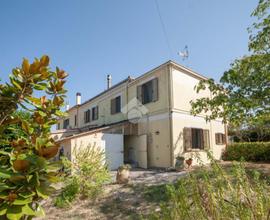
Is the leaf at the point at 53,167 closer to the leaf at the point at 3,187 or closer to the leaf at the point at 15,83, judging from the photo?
the leaf at the point at 3,187

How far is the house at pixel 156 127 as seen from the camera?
13195 mm

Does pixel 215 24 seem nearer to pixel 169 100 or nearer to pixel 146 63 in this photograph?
pixel 169 100

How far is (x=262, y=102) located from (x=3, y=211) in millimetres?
8841

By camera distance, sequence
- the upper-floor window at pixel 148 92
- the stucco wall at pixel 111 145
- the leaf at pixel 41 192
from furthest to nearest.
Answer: the upper-floor window at pixel 148 92 < the stucco wall at pixel 111 145 < the leaf at pixel 41 192

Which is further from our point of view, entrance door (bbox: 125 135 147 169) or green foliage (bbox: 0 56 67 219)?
entrance door (bbox: 125 135 147 169)

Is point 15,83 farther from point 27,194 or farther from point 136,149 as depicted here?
point 136,149

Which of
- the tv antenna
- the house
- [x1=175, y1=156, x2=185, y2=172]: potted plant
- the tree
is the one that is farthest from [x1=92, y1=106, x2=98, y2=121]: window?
the tree

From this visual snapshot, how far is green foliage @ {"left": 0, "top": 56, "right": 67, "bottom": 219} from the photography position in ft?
3.66

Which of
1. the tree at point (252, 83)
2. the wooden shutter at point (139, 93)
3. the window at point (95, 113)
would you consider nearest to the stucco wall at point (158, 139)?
the wooden shutter at point (139, 93)

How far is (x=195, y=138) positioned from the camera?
47.9ft

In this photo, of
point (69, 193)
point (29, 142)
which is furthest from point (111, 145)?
point (29, 142)

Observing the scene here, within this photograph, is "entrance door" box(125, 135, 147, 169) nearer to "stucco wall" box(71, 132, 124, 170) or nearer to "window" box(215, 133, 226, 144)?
"stucco wall" box(71, 132, 124, 170)

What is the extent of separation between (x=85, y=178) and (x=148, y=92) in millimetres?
8558

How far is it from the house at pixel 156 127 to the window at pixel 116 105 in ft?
0.30
